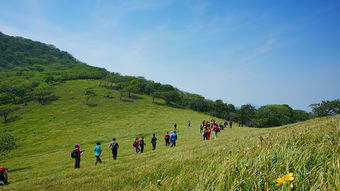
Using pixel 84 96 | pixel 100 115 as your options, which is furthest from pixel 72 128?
pixel 84 96

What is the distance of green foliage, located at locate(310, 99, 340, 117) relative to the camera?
82.7 metres

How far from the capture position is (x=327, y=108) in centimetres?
8500

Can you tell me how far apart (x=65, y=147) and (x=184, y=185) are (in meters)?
49.5

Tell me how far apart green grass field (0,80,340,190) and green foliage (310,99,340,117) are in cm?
6217

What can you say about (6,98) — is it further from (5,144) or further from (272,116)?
(272,116)

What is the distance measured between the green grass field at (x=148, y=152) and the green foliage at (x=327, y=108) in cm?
6217

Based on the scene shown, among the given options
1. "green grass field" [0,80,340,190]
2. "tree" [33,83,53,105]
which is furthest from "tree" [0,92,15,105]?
"green grass field" [0,80,340,190]

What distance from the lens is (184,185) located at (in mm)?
2121

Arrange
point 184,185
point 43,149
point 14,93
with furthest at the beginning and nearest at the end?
point 14,93
point 43,149
point 184,185

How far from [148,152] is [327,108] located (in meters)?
103

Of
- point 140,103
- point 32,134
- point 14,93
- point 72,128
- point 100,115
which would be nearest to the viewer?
point 32,134

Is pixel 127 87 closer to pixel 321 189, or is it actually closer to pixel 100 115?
pixel 100 115

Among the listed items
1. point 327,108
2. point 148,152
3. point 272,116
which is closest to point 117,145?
point 148,152

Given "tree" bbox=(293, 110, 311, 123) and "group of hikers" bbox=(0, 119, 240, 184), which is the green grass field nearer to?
"group of hikers" bbox=(0, 119, 240, 184)
